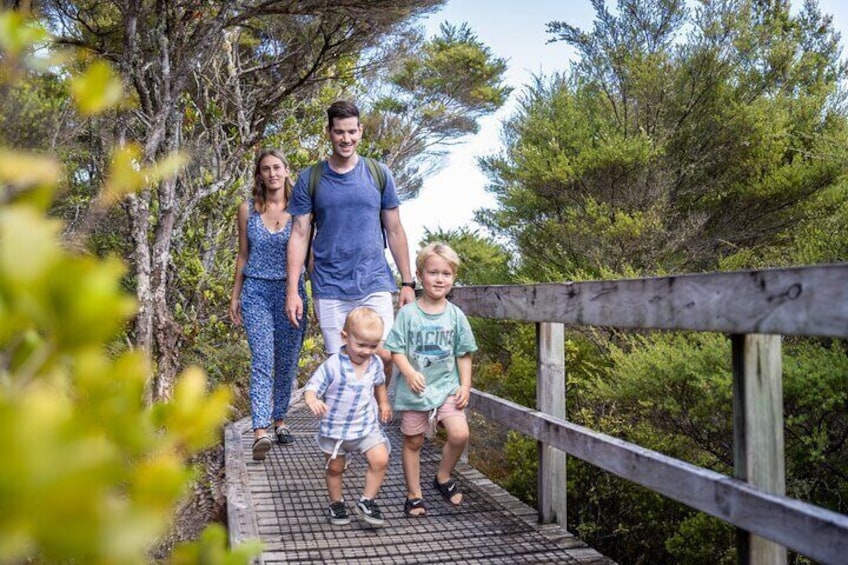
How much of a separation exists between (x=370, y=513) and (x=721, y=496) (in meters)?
1.79

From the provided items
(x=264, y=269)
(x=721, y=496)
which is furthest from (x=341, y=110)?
(x=721, y=496)

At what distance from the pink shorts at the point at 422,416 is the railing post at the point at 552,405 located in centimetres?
43

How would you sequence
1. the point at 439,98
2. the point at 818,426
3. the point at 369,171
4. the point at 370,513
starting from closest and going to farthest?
1. the point at 370,513
2. the point at 369,171
3. the point at 818,426
4. the point at 439,98

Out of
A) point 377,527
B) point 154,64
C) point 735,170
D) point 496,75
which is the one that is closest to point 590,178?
point 735,170

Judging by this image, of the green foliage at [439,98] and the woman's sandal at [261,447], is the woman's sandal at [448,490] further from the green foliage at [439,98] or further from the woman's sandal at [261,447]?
the green foliage at [439,98]

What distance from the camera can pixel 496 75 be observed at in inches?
1107

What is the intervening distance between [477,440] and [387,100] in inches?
680

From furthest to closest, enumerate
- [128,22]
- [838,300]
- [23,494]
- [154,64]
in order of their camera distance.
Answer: [154,64]
[128,22]
[838,300]
[23,494]

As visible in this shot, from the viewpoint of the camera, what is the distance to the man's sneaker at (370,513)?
401 cm

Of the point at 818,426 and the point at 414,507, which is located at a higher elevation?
the point at 818,426

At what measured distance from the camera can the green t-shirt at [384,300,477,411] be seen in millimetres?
4230

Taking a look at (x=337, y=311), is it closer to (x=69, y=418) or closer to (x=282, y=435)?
(x=282, y=435)

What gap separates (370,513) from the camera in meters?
4.01

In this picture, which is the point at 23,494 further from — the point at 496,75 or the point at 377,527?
the point at 496,75
